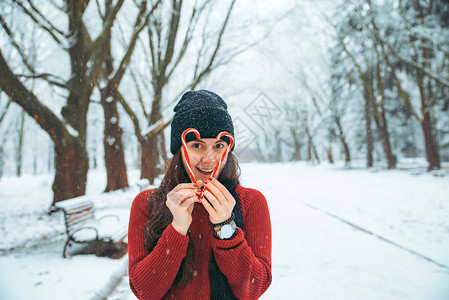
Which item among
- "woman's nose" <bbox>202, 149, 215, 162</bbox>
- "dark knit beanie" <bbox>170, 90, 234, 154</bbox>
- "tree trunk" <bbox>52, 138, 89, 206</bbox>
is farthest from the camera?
"tree trunk" <bbox>52, 138, 89, 206</bbox>

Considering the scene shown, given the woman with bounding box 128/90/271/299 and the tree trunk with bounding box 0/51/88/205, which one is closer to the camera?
the woman with bounding box 128/90/271/299

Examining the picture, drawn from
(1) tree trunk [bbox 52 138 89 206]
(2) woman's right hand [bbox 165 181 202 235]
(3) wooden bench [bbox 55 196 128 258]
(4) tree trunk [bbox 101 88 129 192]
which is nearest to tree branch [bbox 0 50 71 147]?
(1) tree trunk [bbox 52 138 89 206]

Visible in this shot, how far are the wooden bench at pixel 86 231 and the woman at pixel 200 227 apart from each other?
3372mm

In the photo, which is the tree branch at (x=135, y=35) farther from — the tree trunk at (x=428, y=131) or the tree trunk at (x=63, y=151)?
the tree trunk at (x=428, y=131)

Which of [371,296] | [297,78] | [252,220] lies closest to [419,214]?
[371,296]

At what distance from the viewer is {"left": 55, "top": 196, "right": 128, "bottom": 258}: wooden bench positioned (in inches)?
166

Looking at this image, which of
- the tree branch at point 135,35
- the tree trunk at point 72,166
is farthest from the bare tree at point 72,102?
the tree branch at point 135,35

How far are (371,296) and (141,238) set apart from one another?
10.4ft

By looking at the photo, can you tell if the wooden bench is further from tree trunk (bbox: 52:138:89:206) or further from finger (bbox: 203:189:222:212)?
finger (bbox: 203:189:222:212)

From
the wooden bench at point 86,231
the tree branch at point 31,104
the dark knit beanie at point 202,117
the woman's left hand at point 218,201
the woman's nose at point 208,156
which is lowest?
the wooden bench at point 86,231

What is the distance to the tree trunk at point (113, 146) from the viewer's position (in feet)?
34.4

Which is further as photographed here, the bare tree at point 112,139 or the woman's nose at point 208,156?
the bare tree at point 112,139

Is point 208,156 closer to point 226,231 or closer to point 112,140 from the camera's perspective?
point 226,231

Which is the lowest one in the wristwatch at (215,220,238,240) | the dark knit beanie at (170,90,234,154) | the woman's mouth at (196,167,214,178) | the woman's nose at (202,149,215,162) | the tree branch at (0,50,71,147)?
the wristwatch at (215,220,238,240)
